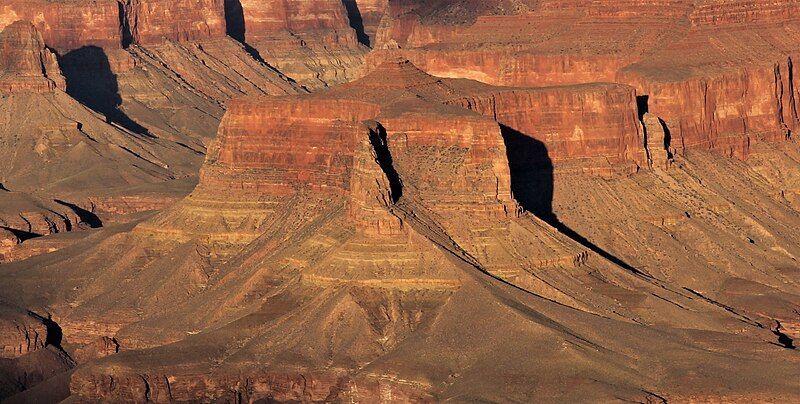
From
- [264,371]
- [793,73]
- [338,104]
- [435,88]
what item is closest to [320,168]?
[338,104]

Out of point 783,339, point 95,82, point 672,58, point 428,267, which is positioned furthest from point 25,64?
point 783,339

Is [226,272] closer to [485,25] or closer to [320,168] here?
[320,168]

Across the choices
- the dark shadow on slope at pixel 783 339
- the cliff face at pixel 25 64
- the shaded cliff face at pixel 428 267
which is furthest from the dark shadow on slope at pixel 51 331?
the cliff face at pixel 25 64

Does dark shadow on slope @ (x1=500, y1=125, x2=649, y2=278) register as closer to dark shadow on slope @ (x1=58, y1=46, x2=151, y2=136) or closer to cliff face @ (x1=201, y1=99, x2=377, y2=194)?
cliff face @ (x1=201, y1=99, x2=377, y2=194)

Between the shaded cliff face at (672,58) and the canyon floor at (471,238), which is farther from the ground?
the shaded cliff face at (672,58)

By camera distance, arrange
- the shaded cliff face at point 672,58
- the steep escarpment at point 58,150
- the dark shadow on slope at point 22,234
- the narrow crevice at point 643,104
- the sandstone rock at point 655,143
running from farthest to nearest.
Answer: the steep escarpment at point 58,150, the dark shadow on slope at point 22,234, the shaded cliff face at point 672,58, the narrow crevice at point 643,104, the sandstone rock at point 655,143

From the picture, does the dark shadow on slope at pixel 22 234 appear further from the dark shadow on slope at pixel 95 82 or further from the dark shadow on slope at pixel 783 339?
the dark shadow on slope at pixel 783 339

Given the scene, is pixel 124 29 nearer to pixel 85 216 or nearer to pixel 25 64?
pixel 25 64
